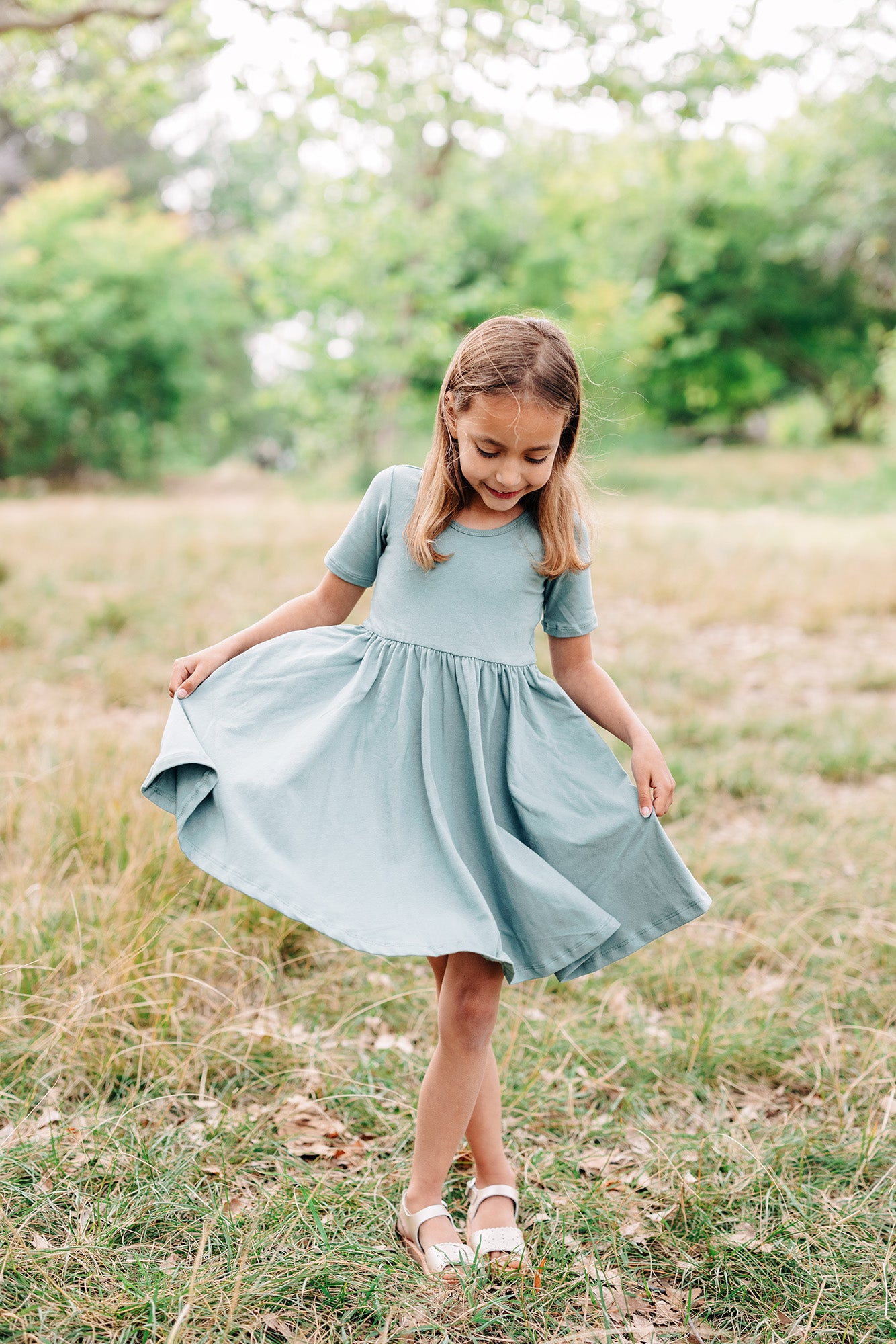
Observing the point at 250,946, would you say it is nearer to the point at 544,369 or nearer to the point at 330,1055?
the point at 330,1055

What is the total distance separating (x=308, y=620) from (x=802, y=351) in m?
24.9

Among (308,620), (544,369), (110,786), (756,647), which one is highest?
(544,369)

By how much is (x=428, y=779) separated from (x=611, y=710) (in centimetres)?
45

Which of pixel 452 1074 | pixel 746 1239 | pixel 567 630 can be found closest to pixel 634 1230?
pixel 746 1239

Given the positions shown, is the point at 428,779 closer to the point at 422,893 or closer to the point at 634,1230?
the point at 422,893

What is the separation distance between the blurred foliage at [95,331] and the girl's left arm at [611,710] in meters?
13.6

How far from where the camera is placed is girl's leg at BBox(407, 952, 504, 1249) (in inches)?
69.7

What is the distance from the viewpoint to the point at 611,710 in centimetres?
205

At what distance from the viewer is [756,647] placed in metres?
6.59

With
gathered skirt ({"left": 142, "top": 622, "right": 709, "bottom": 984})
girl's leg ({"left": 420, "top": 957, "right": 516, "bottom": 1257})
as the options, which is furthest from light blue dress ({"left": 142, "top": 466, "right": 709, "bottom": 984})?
girl's leg ({"left": 420, "top": 957, "right": 516, "bottom": 1257})

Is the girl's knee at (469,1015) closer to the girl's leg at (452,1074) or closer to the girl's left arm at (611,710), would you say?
the girl's leg at (452,1074)

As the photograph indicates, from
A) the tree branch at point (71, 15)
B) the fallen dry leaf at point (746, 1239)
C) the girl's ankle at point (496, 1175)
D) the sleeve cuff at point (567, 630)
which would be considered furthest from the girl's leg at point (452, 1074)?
the tree branch at point (71, 15)

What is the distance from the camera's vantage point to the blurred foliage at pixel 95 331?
14234 mm

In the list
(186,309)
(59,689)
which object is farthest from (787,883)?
(186,309)
